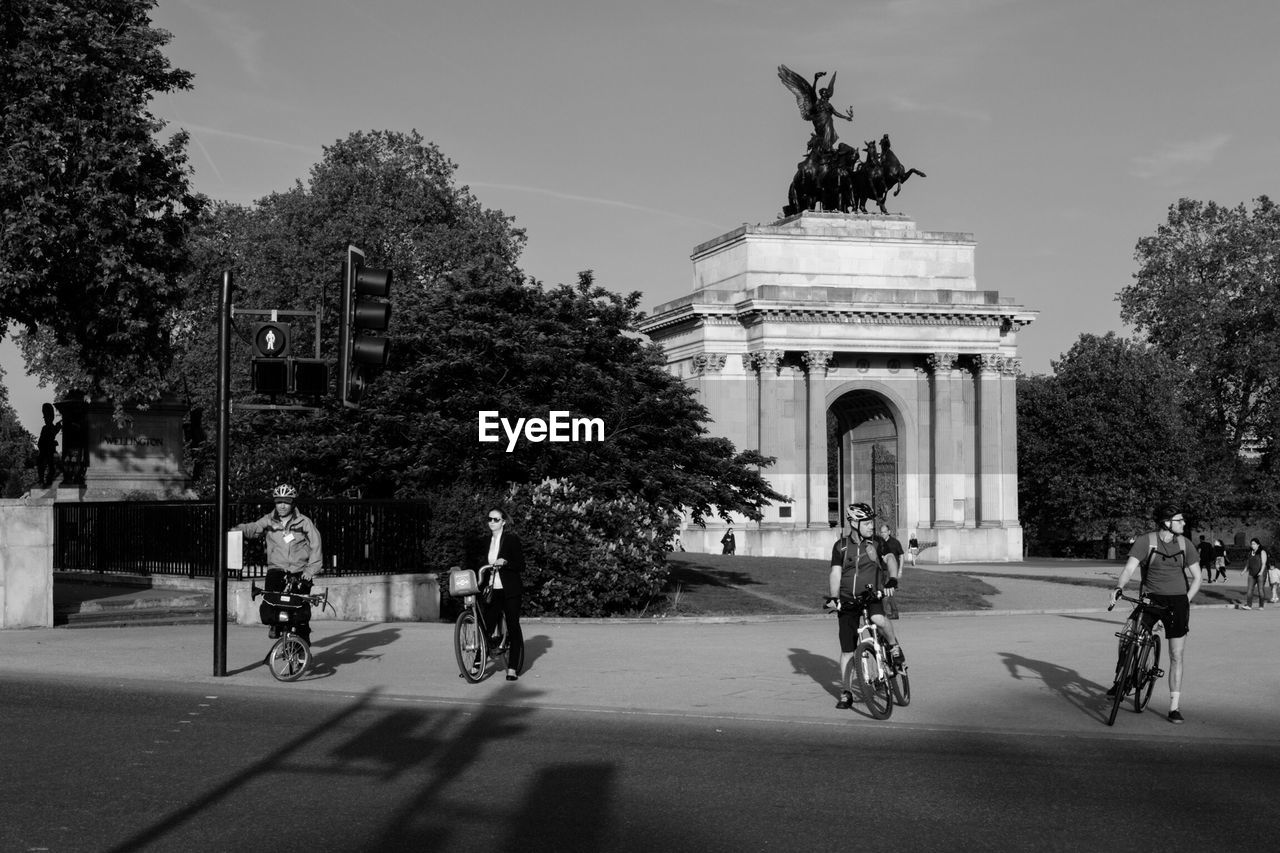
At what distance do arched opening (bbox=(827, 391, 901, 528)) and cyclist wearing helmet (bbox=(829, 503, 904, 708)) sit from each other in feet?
171

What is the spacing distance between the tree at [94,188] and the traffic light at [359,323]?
772 inches

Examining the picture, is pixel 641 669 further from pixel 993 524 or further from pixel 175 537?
pixel 993 524

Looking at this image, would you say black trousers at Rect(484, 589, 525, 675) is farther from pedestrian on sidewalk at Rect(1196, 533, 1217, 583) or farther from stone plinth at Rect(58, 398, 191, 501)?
pedestrian on sidewalk at Rect(1196, 533, 1217, 583)

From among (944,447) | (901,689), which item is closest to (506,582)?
(901,689)

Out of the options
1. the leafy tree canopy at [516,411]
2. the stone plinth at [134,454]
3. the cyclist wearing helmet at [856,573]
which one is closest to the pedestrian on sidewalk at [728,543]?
the leafy tree canopy at [516,411]

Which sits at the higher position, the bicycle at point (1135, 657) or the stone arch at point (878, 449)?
the stone arch at point (878, 449)

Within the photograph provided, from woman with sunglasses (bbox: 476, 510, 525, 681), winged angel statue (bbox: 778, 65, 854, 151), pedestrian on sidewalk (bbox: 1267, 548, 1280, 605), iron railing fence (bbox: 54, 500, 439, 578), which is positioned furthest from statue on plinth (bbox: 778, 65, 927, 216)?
woman with sunglasses (bbox: 476, 510, 525, 681)

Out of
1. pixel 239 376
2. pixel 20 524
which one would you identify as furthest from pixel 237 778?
pixel 239 376

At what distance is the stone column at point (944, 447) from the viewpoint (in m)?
67.0

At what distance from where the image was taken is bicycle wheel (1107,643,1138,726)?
14.2 meters

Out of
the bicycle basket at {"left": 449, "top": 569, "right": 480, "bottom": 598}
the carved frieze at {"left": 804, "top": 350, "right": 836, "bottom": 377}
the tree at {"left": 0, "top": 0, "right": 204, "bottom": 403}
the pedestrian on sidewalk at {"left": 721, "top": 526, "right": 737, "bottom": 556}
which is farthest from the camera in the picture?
the carved frieze at {"left": 804, "top": 350, "right": 836, "bottom": 377}

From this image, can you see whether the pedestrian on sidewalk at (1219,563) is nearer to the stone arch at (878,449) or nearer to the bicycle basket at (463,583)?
the stone arch at (878,449)

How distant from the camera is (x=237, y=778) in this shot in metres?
10.8

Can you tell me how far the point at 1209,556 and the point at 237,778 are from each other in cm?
5159
